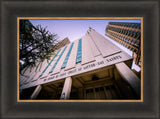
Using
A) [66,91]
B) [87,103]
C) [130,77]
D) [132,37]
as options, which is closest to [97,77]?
[130,77]

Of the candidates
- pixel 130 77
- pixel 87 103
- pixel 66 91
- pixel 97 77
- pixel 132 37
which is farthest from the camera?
pixel 132 37

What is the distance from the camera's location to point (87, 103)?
215cm

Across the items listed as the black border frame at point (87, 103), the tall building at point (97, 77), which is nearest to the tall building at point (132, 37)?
the tall building at point (97, 77)

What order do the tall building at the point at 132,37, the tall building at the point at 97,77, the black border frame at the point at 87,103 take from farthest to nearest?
1. the tall building at the point at 132,37
2. the tall building at the point at 97,77
3. the black border frame at the point at 87,103

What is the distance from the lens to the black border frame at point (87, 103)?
1931 mm

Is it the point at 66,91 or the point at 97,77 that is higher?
the point at 97,77

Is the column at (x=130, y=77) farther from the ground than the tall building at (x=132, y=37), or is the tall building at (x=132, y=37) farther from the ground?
the tall building at (x=132, y=37)

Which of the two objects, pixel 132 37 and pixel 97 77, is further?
pixel 132 37

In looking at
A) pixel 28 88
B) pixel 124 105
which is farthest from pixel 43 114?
pixel 28 88

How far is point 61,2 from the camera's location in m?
2.00

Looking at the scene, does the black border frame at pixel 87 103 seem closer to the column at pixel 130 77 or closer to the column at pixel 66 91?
the column at pixel 130 77

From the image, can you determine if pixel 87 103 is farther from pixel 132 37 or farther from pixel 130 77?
pixel 132 37
